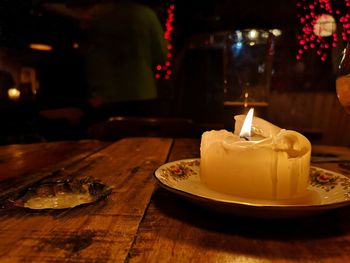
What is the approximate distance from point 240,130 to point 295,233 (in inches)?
6.5

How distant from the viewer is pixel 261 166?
0.40 meters

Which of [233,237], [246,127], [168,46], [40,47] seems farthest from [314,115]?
[233,237]

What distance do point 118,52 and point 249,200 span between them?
8.43 feet

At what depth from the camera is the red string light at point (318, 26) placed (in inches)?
119

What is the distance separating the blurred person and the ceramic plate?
2.15 metres

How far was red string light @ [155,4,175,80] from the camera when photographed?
3.20m

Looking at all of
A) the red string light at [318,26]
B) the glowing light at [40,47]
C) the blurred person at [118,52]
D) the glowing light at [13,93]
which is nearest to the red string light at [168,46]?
the blurred person at [118,52]

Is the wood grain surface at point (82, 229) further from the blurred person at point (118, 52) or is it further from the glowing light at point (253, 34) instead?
the blurred person at point (118, 52)

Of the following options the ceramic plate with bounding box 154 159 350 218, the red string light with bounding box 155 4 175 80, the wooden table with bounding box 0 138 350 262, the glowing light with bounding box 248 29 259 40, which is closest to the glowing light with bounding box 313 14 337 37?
the red string light with bounding box 155 4 175 80

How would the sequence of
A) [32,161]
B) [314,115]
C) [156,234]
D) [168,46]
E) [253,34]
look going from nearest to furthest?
[156,234], [32,161], [253,34], [314,115], [168,46]

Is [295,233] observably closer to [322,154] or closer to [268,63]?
[322,154]

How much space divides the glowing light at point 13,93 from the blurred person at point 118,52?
22.0 inches

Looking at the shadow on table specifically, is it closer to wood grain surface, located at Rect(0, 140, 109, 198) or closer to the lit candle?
the lit candle

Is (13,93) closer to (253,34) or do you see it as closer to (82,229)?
(253,34)
